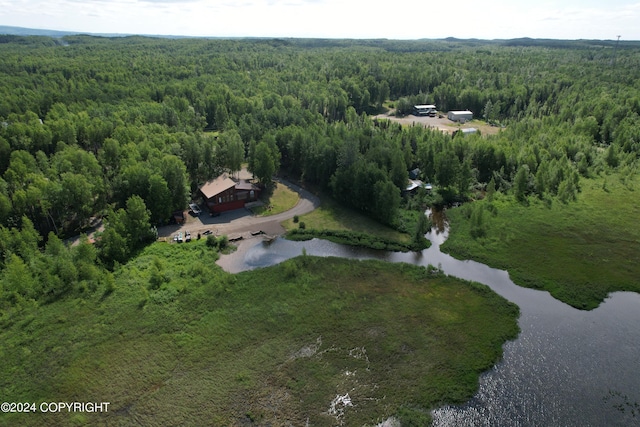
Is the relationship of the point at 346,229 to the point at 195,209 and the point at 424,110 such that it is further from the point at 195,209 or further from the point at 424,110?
the point at 424,110

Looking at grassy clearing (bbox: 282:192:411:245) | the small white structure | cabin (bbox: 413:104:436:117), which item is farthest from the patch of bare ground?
grassy clearing (bbox: 282:192:411:245)

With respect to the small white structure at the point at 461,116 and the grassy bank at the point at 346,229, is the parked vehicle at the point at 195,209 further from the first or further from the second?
the small white structure at the point at 461,116

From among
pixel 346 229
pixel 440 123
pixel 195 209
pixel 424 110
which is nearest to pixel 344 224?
pixel 346 229

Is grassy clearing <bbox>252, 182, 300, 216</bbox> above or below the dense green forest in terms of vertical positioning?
below

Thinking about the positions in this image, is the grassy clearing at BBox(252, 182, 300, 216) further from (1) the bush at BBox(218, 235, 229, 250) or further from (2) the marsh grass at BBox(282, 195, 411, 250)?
(1) the bush at BBox(218, 235, 229, 250)

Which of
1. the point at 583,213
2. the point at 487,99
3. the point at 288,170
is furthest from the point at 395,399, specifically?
the point at 487,99

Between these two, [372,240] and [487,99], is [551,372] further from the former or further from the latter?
[487,99]
